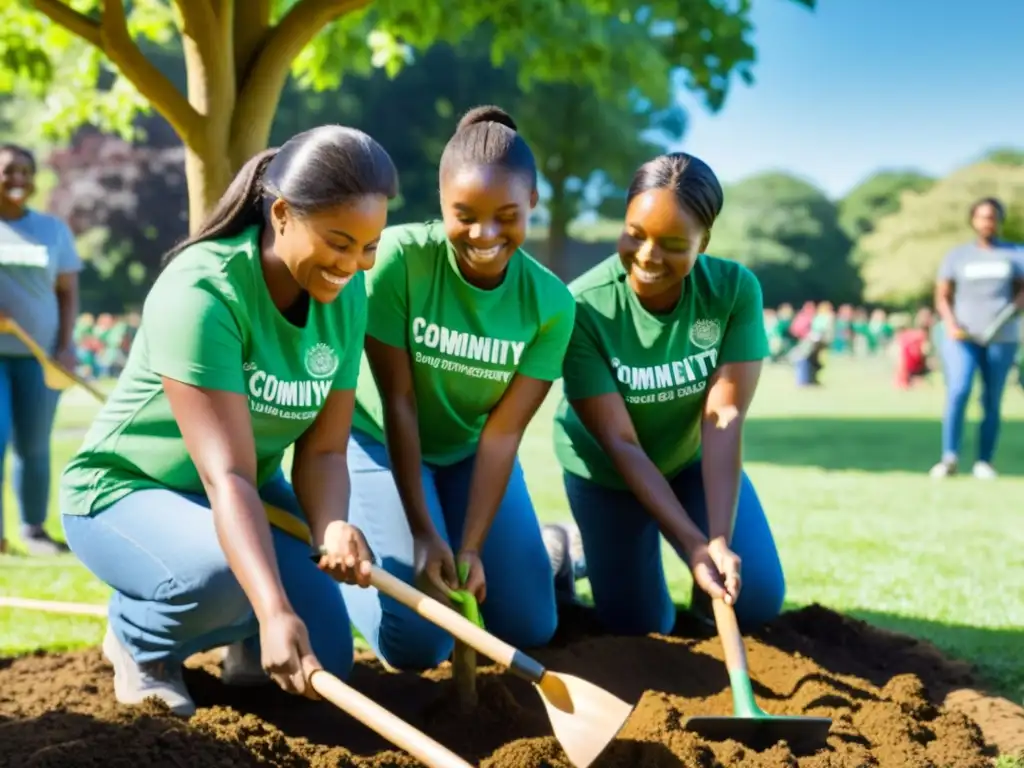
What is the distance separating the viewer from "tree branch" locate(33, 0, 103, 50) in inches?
180

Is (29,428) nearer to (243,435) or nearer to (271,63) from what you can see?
(271,63)

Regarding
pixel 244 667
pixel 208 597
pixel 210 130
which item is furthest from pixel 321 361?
pixel 210 130

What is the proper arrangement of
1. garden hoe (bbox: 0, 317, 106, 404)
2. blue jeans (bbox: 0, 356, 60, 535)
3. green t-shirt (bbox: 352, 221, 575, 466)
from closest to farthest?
green t-shirt (bbox: 352, 221, 575, 466)
garden hoe (bbox: 0, 317, 106, 404)
blue jeans (bbox: 0, 356, 60, 535)

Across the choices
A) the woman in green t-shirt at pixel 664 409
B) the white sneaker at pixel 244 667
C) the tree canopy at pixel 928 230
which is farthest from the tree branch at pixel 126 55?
the tree canopy at pixel 928 230

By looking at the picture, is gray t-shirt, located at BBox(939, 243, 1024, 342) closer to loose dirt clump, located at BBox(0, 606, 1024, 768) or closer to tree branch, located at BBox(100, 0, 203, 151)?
loose dirt clump, located at BBox(0, 606, 1024, 768)

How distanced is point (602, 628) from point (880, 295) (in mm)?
39023

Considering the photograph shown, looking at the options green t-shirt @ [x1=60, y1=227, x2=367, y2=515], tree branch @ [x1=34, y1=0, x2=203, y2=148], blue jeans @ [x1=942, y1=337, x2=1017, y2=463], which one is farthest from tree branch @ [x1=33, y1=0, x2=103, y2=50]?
blue jeans @ [x1=942, y1=337, x2=1017, y2=463]

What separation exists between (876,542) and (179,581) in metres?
4.31

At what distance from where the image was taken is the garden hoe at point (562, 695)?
2.65 metres

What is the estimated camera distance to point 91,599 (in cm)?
477

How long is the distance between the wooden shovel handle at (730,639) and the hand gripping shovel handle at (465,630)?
0.70 meters

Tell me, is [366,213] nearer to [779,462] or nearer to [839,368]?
[779,462]

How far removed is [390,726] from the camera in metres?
2.43

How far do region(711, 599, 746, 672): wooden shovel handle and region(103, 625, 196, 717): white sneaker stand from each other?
1.49m
